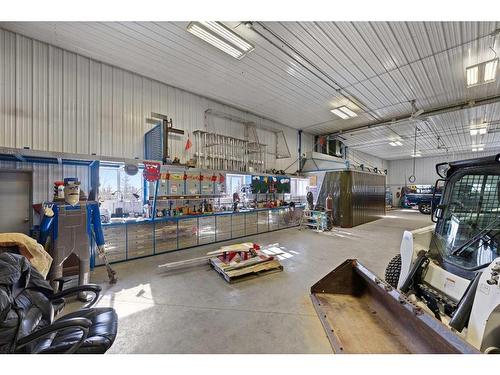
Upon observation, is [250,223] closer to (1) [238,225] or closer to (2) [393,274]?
(1) [238,225]

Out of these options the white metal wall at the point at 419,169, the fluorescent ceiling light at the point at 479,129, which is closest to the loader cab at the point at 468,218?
the fluorescent ceiling light at the point at 479,129

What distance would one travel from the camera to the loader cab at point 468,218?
1.88 metres

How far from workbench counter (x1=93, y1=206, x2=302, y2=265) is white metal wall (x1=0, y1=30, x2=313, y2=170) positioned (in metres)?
1.72

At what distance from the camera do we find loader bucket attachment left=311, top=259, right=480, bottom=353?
1404 mm

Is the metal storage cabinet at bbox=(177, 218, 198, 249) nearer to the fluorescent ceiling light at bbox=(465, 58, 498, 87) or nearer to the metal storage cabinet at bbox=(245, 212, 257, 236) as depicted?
the metal storage cabinet at bbox=(245, 212, 257, 236)

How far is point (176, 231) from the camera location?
16.5ft

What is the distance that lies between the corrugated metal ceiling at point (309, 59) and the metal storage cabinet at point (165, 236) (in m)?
3.56

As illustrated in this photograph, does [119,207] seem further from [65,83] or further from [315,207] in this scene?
[315,207]

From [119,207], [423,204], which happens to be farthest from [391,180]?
[119,207]

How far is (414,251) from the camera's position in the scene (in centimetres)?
229

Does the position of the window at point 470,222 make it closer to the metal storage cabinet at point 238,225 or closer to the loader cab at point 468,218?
the loader cab at point 468,218

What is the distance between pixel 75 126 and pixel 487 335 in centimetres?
618

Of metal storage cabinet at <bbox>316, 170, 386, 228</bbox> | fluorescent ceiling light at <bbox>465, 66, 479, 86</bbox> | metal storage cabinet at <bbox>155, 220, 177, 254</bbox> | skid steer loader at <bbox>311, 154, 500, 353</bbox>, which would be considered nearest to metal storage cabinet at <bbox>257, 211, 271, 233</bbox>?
metal storage cabinet at <bbox>316, 170, 386, 228</bbox>

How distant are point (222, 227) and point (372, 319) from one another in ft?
14.2
